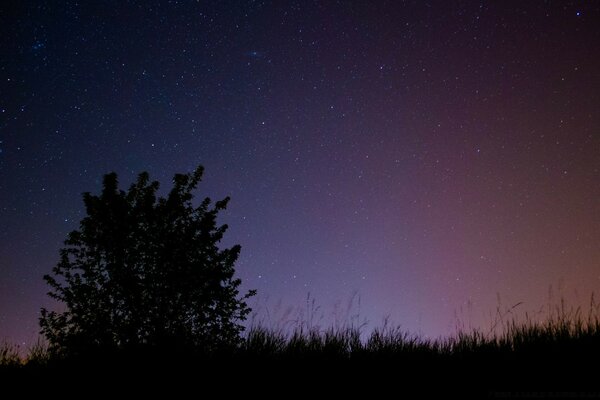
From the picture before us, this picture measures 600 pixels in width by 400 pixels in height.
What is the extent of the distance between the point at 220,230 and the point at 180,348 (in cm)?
728

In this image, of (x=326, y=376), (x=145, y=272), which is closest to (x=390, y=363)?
(x=326, y=376)

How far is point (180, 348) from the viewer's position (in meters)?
4.57

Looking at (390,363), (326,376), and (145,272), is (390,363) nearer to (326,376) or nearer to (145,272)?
(326,376)

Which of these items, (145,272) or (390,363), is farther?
(145,272)

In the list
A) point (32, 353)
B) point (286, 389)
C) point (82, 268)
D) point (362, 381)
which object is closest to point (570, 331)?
point (362, 381)

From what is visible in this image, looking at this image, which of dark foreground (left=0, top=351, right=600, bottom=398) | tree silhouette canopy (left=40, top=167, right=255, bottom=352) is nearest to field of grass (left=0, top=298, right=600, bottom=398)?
dark foreground (left=0, top=351, right=600, bottom=398)

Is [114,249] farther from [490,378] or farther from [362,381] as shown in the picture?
[490,378]

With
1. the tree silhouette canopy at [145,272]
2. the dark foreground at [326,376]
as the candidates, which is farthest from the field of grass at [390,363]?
the tree silhouette canopy at [145,272]

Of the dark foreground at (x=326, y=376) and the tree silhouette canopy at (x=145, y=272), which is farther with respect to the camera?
the tree silhouette canopy at (x=145, y=272)

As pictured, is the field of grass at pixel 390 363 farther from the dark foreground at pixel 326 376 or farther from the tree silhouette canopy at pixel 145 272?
the tree silhouette canopy at pixel 145 272

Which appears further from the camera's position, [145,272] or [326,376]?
[145,272]

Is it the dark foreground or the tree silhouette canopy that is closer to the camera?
the dark foreground

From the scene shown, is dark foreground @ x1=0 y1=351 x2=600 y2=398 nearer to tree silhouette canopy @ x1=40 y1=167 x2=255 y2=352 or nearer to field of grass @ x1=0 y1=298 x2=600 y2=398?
field of grass @ x1=0 y1=298 x2=600 y2=398

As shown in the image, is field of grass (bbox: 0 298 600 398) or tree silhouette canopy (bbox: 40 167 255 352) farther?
tree silhouette canopy (bbox: 40 167 255 352)
